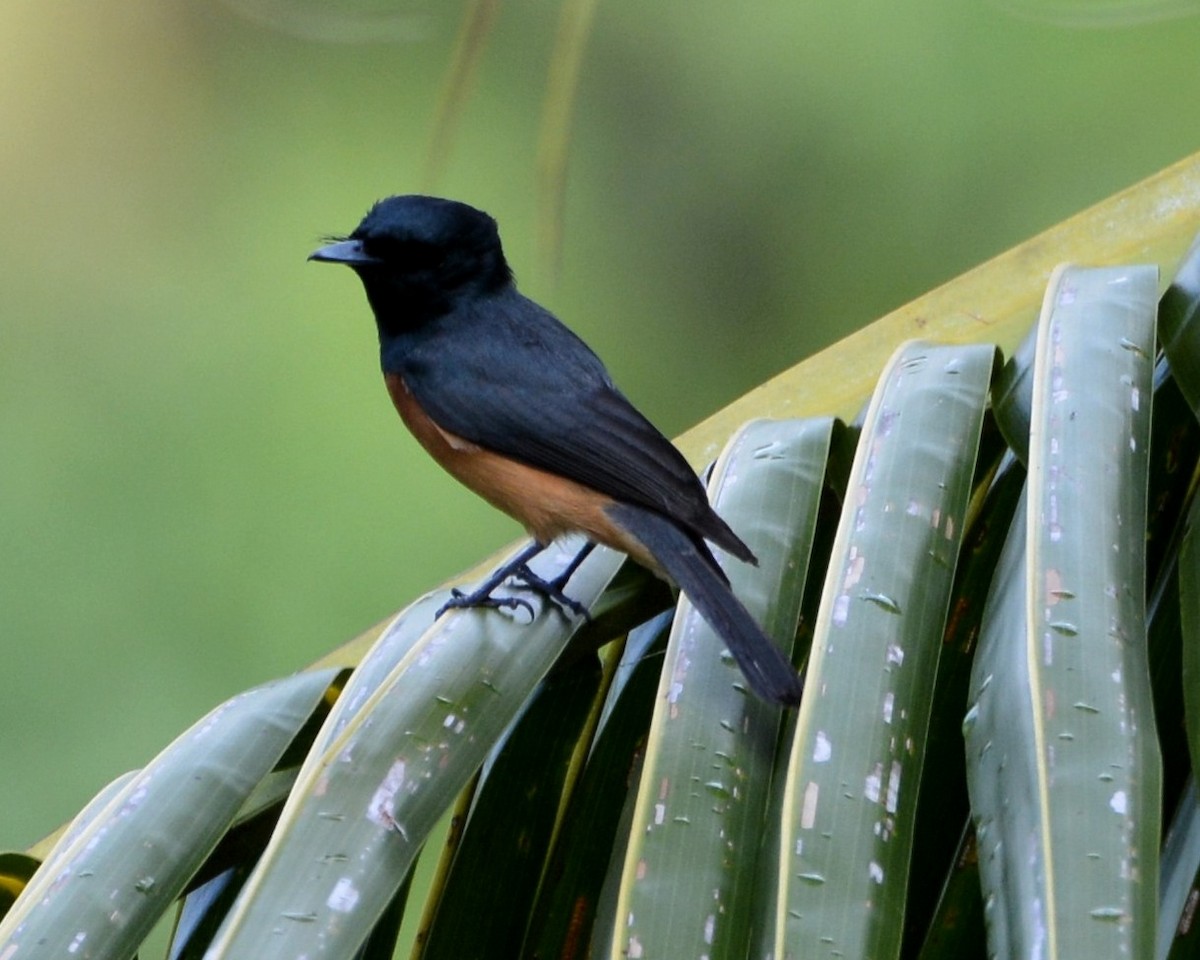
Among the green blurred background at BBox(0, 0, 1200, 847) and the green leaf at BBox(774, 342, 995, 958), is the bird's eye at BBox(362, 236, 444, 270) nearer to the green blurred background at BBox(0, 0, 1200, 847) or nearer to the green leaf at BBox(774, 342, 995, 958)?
the green leaf at BBox(774, 342, 995, 958)

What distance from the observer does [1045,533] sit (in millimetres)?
1397

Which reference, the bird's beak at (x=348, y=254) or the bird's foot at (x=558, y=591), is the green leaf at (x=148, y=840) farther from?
the bird's beak at (x=348, y=254)

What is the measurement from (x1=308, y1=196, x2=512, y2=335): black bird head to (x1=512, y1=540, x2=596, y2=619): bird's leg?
2.23 ft

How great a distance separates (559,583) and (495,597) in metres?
0.12

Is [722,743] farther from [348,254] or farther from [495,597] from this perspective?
[348,254]

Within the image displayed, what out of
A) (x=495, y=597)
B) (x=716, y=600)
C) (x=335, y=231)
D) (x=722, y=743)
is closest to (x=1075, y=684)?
(x=722, y=743)

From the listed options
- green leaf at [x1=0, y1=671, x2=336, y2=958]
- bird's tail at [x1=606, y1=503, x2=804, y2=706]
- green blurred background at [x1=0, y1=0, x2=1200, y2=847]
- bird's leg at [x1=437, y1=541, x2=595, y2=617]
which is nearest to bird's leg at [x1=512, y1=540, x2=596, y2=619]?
bird's leg at [x1=437, y1=541, x2=595, y2=617]

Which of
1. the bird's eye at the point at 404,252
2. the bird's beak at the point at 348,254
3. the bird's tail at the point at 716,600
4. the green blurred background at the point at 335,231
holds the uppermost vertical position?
the green blurred background at the point at 335,231

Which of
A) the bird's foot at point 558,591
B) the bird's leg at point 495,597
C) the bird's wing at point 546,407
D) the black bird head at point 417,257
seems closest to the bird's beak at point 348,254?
the black bird head at point 417,257

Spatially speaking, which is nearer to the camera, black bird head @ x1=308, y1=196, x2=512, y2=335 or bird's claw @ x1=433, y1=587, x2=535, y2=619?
bird's claw @ x1=433, y1=587, x2=535, y2=619

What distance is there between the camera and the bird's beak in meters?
2.75

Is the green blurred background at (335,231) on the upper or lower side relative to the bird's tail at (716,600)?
upper

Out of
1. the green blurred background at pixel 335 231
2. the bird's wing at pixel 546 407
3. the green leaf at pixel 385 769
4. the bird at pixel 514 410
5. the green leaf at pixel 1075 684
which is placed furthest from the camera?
the green blurred background at pixel 335 231

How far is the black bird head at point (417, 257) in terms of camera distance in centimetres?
281
